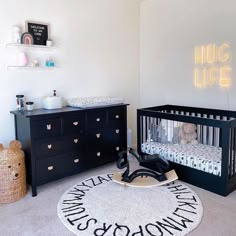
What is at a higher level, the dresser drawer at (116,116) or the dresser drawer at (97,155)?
the dresser drawer at (116,116)

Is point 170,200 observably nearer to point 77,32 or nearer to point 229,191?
point 229,191

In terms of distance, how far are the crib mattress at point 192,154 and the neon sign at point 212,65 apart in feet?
2.94

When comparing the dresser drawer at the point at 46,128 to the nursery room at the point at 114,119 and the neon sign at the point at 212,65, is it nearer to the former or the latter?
the nursery room at the point at 114,119

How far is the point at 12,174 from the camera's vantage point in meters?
2.58

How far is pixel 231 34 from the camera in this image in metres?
3.18

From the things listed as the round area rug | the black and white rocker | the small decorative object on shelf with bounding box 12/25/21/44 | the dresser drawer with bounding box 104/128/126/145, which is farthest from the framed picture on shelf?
the round area rug

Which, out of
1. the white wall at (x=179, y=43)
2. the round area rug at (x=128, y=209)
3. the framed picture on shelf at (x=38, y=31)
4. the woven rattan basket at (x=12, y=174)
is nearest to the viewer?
the round area rug at (x=128, y=209)

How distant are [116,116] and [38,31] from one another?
148 centimetres

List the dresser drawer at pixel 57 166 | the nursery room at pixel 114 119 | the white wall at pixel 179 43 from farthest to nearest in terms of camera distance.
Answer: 1. the white wall at pixel 179 43
2. the dresser drawer at pixel 57 166
3. the nursery room at pixel 114 119

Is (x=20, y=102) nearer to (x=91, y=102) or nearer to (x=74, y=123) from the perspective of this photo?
(x=74, y=123)

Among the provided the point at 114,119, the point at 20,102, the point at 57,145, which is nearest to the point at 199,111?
the point at 114,119

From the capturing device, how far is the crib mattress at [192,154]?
275 centimetres

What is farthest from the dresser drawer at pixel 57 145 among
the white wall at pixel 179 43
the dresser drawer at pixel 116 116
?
the white wall at pixel 179 43

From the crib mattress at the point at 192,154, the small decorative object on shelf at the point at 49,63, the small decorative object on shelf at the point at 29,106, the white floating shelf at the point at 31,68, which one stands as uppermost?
the small decorative object on shelf at the point at 49,63
